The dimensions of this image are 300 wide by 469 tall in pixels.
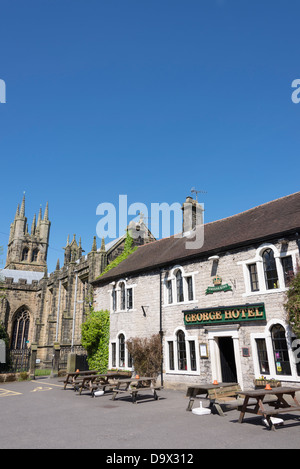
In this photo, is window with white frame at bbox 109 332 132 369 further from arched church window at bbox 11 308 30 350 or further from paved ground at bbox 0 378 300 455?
arched church window at bbox 11 308 30 350

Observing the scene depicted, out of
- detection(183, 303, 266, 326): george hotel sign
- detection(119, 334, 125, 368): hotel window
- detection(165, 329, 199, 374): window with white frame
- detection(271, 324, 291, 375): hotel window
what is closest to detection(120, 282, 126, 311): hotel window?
detection(119, 334, 125, 368): hotel window

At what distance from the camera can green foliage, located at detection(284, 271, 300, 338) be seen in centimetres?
1202

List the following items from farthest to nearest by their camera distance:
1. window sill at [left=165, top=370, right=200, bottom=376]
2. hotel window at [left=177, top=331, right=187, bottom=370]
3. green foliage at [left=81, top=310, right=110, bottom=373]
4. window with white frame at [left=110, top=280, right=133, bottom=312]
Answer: green foliage at [left=81, top=310, right=110, bottom=373] → window with white frame at [left=110, top=280, right=133, bottom=312] → hotel window at [left=177, top=331, right=187, bottom=370] → window sill at [left=165, top=370, right=200, bottom=376]

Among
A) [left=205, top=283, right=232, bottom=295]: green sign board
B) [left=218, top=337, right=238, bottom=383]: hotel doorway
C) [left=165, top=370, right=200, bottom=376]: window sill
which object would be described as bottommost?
[left=165, top=370, right=200, bottom=376]: window sill

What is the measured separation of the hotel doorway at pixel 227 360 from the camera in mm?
15141

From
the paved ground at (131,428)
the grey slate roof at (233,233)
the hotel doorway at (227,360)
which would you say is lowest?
the paved ground at (131,428)

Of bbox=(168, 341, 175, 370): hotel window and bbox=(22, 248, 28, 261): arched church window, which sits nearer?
bbox=(168, 341, 175, 370): hotel window

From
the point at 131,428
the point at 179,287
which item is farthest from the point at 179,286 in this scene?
the point at 131,428

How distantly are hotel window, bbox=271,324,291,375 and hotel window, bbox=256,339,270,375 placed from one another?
1.53 feet

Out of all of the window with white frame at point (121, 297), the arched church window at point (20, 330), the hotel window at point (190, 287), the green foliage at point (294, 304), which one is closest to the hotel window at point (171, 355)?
the hotel window at point (190, 287)

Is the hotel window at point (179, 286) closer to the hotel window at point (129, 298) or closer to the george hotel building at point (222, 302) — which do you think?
the george hotel building at point (222, 302)

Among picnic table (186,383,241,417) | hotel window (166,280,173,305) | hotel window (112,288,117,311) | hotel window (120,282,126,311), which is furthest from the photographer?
hotel window (112,288,117,311)

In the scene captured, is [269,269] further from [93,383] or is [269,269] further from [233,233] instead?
[93,383]

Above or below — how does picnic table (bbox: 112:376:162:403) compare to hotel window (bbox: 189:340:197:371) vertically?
below
